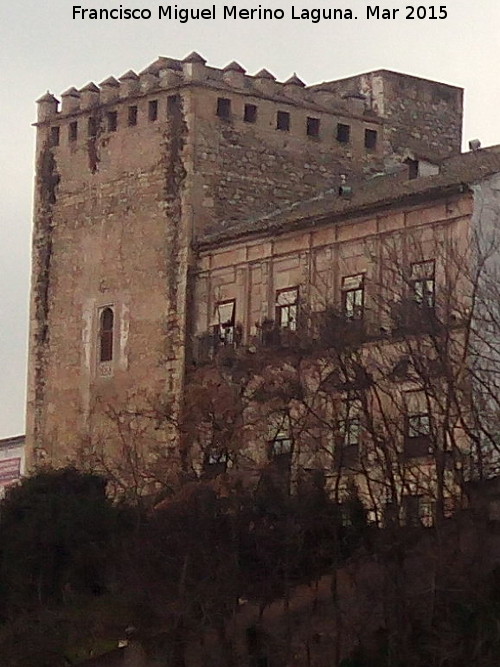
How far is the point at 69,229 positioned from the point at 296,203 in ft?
20.2

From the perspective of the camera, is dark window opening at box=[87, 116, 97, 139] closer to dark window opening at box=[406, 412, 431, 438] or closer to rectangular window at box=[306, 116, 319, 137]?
rectangular window at box=[306, 116, 319, 137]

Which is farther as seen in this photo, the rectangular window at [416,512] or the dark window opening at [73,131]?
the dark window opening at [73,131]

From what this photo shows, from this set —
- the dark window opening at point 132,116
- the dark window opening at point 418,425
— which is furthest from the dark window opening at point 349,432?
the dark window opening at point 132,116

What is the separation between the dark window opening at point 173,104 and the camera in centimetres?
6081

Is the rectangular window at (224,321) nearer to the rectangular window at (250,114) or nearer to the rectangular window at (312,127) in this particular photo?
the rectangular window at (250,114)

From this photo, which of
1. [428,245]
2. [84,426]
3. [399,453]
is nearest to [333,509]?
[399,453]

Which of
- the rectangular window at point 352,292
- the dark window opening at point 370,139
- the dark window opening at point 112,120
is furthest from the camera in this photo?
the dark window opening at point 370,139

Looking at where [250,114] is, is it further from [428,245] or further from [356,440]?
[356,440]

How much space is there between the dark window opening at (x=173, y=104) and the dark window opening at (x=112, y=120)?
2099 millimetres

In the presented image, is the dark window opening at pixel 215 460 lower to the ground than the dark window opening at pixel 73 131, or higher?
lower

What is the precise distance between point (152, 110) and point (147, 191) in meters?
2.02

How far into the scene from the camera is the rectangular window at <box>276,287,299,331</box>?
2213 inches

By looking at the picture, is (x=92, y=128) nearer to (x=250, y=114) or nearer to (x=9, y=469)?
(x=250, y=114)

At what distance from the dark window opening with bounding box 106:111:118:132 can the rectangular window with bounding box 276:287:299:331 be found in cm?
808
